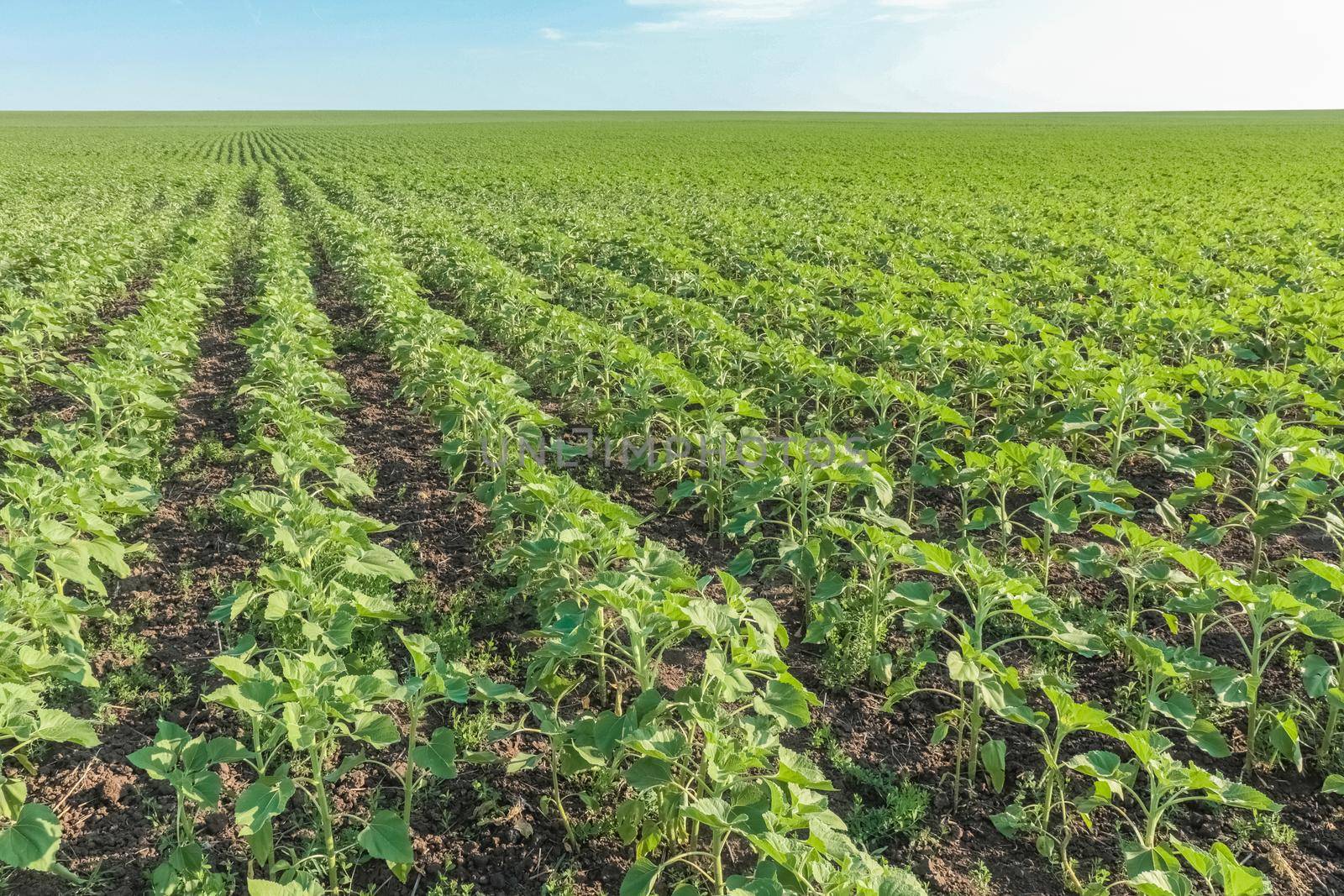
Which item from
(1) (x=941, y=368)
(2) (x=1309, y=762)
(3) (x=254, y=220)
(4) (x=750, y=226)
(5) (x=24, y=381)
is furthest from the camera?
(3) (x=254, y=220)

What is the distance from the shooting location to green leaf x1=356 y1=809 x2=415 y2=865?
2.93 metres

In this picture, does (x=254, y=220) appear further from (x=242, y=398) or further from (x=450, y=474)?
(x=450, y=474)

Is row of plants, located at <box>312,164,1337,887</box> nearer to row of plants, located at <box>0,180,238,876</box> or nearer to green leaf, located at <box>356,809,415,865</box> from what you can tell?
green leaf, located at <box>356,809,415,865</box>

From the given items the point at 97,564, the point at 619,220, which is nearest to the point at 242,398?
the point at 97,564

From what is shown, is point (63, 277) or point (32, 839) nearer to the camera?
point (32, 839)

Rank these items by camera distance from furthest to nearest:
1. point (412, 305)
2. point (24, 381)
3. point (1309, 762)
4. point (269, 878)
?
point (412, 305)
point (24, 381)
point (1309, 762)
point (269, 878)

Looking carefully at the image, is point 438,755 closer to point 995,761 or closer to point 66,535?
point 995,761

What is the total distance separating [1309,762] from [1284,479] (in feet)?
10.6

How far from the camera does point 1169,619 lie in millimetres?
3834

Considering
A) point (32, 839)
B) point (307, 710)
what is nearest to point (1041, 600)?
point (307, 710)

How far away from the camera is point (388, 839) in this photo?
2.96m

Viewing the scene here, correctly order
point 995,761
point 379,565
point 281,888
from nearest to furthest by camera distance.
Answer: point 281,888 → point 995,761 → point 379,565

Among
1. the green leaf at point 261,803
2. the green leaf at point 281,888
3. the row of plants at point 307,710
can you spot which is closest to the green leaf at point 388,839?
the row of plants at point 307,710

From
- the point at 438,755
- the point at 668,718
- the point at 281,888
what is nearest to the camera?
the point at 281,888
